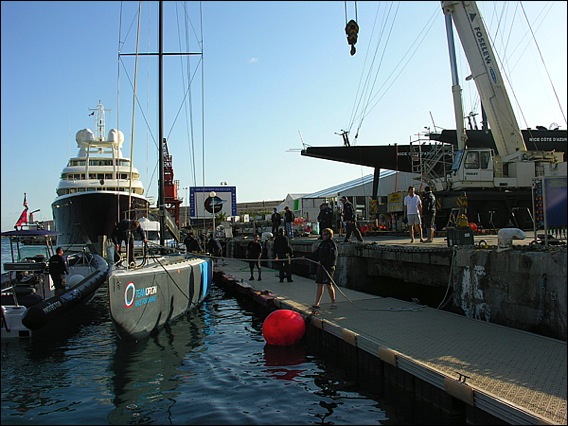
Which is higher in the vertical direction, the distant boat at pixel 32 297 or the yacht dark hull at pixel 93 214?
the yacht dark hull at pixel 93 214

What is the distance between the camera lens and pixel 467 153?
20.1 metres

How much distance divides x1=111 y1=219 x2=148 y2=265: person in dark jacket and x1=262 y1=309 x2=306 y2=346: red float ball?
3.19 meters

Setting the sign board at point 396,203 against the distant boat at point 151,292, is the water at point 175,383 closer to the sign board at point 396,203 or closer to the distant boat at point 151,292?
the distant boat at point 151,292

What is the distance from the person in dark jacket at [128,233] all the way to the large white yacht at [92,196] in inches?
524

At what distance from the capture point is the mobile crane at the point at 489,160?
19672 mm

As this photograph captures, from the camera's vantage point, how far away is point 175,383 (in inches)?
301

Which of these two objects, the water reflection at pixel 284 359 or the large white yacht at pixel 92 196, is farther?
the large white yacht at pixel 92 196

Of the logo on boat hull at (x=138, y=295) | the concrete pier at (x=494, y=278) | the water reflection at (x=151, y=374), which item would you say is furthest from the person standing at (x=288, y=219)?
the logo on boat hull at (x=138, y=295)

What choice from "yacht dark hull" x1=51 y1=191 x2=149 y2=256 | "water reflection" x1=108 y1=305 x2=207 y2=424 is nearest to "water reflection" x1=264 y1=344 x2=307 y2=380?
"water reflection" x1=108 y1=305 x2=207 y2=424

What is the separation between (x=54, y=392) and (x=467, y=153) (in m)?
17.3

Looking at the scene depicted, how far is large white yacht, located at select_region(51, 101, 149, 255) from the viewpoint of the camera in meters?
32.5

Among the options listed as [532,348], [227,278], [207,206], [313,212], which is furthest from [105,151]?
[532,348]

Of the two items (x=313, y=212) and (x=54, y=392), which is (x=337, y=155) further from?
Result: (x=54, y=392)

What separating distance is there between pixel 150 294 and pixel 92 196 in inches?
961
